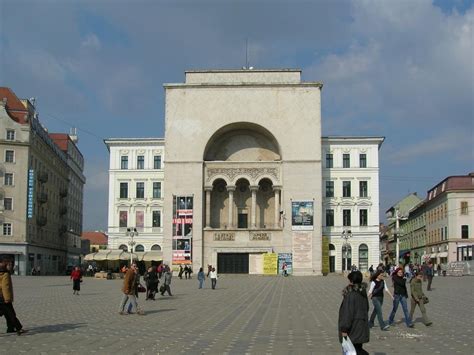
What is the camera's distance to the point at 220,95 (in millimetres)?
74062

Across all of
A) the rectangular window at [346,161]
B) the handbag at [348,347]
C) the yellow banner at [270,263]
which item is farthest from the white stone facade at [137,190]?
the handbag at [348,347]

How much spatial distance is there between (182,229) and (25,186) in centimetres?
1743

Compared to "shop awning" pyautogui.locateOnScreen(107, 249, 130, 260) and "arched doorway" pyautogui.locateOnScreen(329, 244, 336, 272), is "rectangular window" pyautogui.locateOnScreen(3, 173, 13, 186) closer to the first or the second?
"shop awning" pyautogui.locateOnScreen(107, 249, 130, 260)

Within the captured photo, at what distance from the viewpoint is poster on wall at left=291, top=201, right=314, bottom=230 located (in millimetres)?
71750

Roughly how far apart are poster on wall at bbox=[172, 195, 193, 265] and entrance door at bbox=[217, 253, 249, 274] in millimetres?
3701

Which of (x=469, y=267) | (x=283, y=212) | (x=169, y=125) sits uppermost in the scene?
(x=169, y=125)

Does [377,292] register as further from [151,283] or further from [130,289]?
[151,283]

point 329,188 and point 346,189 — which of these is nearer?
point 346,189

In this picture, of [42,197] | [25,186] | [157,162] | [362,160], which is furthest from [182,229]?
[362,160]

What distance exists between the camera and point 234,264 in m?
72.3

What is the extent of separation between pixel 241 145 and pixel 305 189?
969cm

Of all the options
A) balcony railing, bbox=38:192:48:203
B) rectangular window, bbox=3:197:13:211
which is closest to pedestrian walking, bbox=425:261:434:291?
rectangular window, bbox=3:197:13:211

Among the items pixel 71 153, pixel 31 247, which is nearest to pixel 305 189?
pixel 31 247

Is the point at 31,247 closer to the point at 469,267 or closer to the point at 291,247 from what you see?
the point at 291,247
